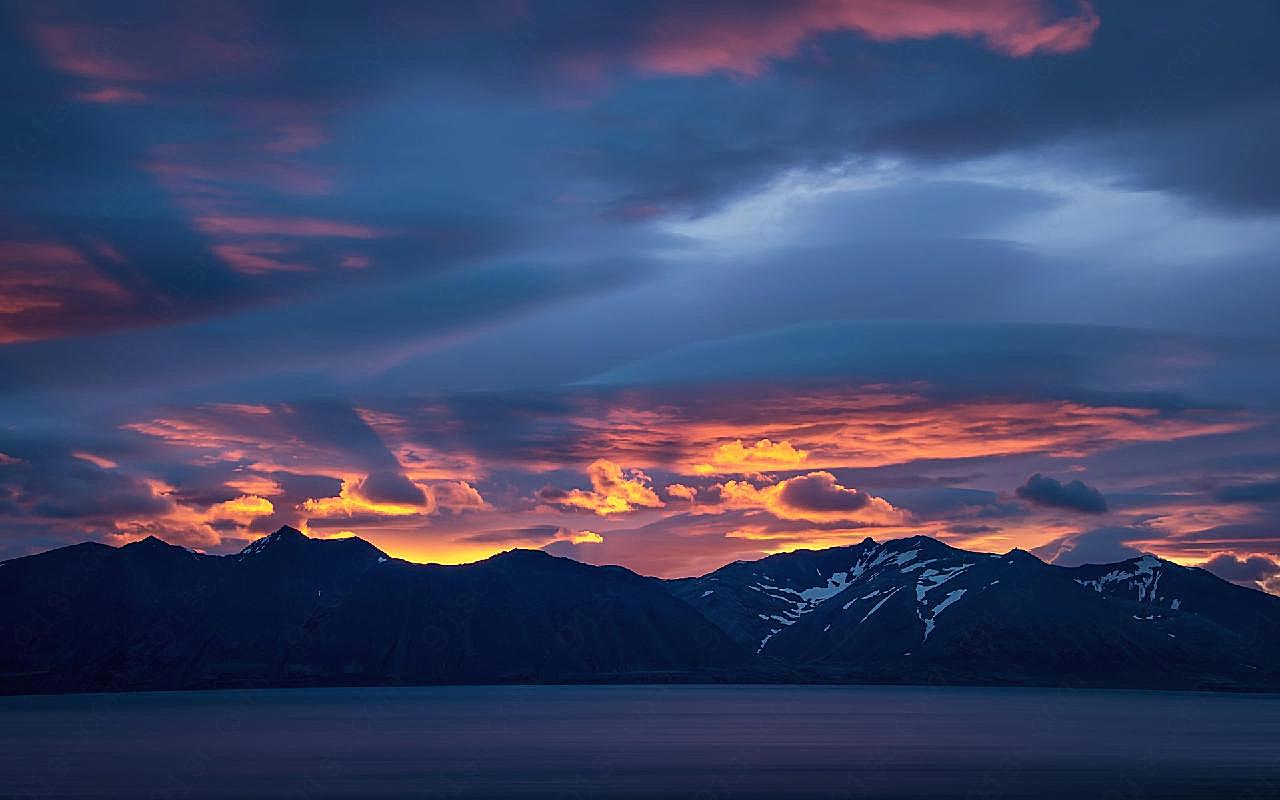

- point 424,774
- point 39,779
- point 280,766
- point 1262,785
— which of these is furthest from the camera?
point 280,766

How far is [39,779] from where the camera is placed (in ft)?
433

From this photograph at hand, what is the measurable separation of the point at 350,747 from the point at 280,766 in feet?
137

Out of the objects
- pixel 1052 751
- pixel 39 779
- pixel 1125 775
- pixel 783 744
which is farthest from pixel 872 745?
pixel 39 779

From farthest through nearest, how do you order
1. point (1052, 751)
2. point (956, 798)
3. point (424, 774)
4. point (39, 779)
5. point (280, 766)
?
point (1052, 751) < point (280, 766) < point (424, 774) < point (39, 779) < point (956, 798)

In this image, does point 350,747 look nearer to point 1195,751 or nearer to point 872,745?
point 872,745

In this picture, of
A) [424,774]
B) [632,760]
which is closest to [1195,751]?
[632,760]

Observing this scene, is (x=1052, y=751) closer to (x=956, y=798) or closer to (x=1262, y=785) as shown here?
(x=1262, y=785)

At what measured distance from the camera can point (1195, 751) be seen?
188 m

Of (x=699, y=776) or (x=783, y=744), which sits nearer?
(x=699, y=776)

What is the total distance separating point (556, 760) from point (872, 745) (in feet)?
193

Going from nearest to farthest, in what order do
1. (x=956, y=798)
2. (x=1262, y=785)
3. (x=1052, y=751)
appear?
(x=956, y=798) → (x=1262, y=785) → (x=1052, y=751)

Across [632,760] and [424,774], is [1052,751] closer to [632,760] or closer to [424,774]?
[632,760]

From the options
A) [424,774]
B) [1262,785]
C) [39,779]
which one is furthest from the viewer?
[424,774]

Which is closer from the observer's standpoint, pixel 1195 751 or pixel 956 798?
pixel 956 798
